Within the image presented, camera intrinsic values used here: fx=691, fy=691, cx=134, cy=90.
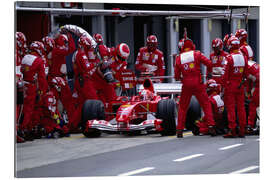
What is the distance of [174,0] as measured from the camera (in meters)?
8.98

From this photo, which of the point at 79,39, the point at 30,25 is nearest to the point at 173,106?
the point at 79,39

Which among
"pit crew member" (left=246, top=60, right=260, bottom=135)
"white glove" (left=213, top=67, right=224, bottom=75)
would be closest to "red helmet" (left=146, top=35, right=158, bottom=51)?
"white glove" (left=213, top=67, right=224, bottom=75)

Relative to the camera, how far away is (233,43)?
9.98m

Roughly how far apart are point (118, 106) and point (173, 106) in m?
1.09

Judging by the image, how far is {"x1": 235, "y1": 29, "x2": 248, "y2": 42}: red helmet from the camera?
9.84 metres

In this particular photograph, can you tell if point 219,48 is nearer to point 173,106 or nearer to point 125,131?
point 173,106

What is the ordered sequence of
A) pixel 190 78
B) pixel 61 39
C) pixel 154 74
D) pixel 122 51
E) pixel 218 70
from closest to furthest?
1. pixel 61 39
2. pixel 122 51
3. pixel 190 78
4. pixel 218 70
5. pixel 154 74

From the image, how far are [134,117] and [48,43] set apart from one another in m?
2.02

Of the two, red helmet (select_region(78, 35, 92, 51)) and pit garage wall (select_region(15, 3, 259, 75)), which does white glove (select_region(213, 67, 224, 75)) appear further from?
red helmet (select_region(78, 35, 92, 51))

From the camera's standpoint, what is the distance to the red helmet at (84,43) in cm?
1071

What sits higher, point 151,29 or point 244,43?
point 151,29

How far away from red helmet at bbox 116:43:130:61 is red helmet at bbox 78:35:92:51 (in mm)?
639

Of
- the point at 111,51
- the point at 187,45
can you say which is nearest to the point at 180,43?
the point at 187,45

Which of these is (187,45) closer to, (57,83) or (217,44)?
(217,44)
